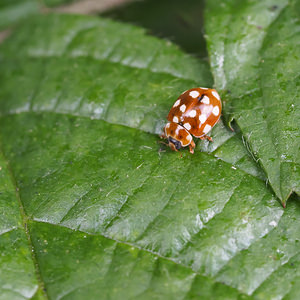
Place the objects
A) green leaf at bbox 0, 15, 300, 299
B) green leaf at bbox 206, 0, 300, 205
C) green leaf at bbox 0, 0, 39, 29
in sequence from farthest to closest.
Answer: green leaf at bbox 0, 0, 39, 29 < green leaf at bbox 206, 0, 300, 205 < green leaf at bbox 0, 15, 300, 299

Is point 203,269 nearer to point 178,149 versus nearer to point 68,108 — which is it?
point 178,149

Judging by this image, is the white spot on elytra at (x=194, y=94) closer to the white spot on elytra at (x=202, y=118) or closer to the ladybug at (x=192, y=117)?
the ladybug at (x=192, y=117)

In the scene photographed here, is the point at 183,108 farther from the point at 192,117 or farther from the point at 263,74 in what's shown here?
the point at 263,74

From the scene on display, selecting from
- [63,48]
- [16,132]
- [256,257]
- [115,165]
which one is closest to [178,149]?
[115,165]

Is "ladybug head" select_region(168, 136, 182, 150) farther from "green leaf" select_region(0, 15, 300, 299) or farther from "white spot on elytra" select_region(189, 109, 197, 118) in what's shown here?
"white spot on elytra" select_region(189, 109, 197, 118)

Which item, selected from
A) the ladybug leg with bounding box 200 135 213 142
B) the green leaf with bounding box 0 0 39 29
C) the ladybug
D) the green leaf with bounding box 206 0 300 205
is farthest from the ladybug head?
the green leaf with bounding box 0 0 39 29

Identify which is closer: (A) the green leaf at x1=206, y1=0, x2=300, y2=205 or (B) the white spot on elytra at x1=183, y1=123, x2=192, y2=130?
(A) the green leaf at x1=206, y1=0, x2=300, y2=205
